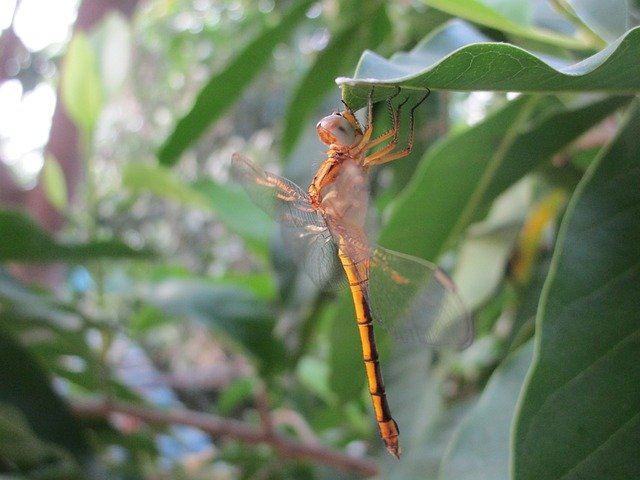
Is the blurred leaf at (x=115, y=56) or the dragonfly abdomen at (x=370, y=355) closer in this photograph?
the dragonfly abdomen at (x=370, y=355)

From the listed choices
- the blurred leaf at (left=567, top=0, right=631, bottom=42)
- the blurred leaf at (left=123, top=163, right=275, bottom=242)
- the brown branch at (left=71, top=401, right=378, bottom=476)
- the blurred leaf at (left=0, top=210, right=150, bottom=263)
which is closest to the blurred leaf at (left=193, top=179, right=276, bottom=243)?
the blurred leaf at (left=123, top=163, right=275, bottom=242)

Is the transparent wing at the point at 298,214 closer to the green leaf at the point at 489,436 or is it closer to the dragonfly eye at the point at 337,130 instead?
the dragonfly eye at the point at 337,130

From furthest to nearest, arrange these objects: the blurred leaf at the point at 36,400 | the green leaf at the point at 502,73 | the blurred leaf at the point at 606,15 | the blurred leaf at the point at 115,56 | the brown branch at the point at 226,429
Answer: the blurred leaf at the point at 115,56 < the brown branch at the point at 226,429 < the blurred leaf at the point at 36,400 < the blurred leaf at the point at 606,15 < the green leaf at the point at 502,73

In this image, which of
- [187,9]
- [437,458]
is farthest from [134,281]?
[187,9]

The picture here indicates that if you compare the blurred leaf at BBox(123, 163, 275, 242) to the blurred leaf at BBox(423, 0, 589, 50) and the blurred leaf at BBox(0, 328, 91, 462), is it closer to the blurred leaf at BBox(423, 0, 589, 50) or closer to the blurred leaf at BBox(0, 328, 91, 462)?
the blurred leaf at BBox(0, 328, 91, 462)

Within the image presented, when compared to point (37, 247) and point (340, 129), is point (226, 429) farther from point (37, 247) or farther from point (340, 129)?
point (340, 129)

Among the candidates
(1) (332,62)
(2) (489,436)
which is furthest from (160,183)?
(2) (489,436)

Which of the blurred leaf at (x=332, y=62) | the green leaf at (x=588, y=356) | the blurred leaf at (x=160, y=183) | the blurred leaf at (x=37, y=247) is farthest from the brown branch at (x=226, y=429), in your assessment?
the green leaf at (x=588, y=356)

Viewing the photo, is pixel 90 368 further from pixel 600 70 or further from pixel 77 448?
pixel 600 70
